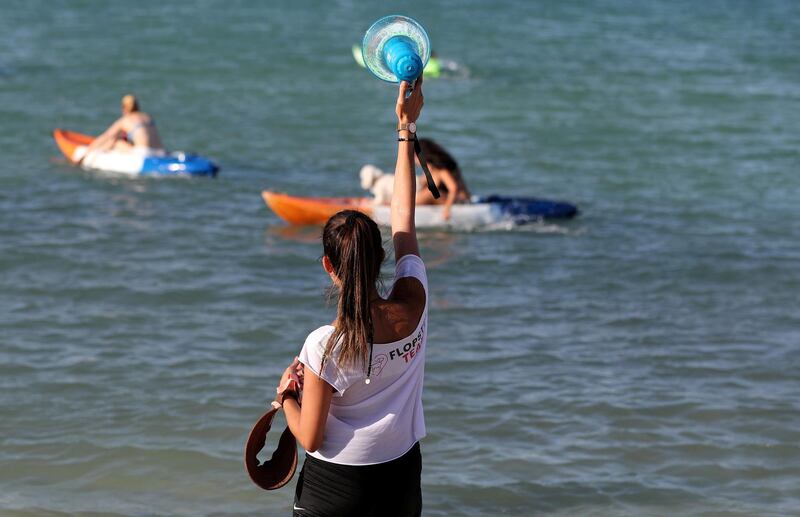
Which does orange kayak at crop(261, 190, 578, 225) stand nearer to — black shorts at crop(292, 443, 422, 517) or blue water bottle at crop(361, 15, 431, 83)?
blue water bottle at crop(361, 15, 431, 83)

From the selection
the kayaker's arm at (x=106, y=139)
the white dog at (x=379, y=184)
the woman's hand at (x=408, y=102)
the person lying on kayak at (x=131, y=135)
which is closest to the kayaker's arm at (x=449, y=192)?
the white dog at (x=379, y=184)

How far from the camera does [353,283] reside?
11.0 feet

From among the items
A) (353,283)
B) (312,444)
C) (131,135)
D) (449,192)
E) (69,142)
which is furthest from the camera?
(69,142)

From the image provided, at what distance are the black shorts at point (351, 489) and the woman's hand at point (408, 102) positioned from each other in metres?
1.04

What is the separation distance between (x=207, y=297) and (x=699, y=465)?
463 centimetres

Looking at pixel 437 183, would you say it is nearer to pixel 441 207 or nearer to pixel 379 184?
pixel 441 207

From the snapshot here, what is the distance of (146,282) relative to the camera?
33.2ft

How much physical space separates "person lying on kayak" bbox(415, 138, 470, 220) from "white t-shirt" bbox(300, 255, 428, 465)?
28.9 ft

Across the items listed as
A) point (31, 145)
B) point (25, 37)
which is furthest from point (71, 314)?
point (25, 37)

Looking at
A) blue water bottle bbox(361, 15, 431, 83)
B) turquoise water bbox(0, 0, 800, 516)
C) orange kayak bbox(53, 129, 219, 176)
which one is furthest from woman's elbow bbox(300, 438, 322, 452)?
orange kayak bbox(53, 129, 219, 176)

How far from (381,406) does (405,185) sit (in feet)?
2.30

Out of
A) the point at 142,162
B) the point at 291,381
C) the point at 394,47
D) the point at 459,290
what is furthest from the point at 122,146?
the point at 291,381

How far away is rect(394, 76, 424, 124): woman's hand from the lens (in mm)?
3686

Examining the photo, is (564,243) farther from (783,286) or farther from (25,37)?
(25,37)
